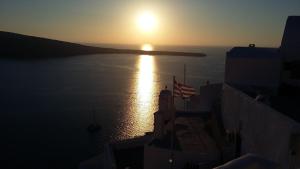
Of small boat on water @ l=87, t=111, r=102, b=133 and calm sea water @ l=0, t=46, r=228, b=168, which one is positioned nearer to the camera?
calm sea water @ l=0, t=46, r=228, b=168

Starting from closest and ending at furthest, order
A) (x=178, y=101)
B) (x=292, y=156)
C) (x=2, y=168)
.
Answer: (x=292, y=156)
(x=2, y=168)
(x=178, y=101)

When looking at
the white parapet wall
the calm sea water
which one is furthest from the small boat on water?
the white parapet wall

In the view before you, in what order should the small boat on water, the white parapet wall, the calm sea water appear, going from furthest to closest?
1. the small boat on water
2. the calm sea water
3. the white parapet wall

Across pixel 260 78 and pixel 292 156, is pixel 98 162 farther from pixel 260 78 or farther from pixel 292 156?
pixel 292 156

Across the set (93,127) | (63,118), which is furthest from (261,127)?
(63,118)

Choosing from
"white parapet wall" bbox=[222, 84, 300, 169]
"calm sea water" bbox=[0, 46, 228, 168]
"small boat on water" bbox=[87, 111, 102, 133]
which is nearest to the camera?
"white parapet wall" bbox=[222, 84, 300, 169]

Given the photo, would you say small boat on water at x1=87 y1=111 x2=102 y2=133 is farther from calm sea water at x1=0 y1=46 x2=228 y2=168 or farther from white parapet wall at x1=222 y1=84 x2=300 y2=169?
white parapet wall at x1=222 y1=84 x2=300 y2=169

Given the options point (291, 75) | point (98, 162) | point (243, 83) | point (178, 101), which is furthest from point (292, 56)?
point (178, 101)

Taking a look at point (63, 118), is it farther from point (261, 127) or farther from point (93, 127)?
point (261, 127)

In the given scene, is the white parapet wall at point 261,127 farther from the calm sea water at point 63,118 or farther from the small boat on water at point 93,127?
the small boat on water at point 93,127

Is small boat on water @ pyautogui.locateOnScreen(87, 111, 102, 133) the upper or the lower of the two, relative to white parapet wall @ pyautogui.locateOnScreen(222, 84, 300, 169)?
lower

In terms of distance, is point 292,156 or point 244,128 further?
point 244,128
